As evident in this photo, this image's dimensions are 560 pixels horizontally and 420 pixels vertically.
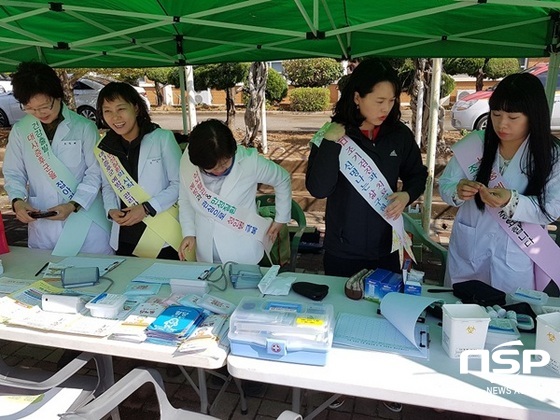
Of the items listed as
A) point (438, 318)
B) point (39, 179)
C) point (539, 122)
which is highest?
point (539, 122)

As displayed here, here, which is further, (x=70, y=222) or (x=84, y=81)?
(x=84, y=81)

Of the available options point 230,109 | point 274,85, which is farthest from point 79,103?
point 274,85

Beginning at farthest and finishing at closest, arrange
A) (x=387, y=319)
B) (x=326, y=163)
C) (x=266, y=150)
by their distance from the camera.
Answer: (x=266, y=150), (x=326, y=163), (x=387, y=319)

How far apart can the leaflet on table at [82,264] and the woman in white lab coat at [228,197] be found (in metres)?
0.35

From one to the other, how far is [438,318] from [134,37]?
10.2 feet

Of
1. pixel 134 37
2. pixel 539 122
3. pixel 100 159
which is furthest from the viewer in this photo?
pixel 134 37

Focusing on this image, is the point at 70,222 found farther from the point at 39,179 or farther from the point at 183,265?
the point at 183,265

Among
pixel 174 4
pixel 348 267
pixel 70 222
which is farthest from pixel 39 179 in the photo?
pixel 348 267

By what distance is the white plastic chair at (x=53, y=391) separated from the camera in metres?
1.57

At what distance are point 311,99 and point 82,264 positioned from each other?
14.8m

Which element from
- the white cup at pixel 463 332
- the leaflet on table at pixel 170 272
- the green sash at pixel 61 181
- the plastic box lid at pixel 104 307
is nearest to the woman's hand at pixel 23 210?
the green sash at pixel 61 181

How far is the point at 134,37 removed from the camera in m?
3.45

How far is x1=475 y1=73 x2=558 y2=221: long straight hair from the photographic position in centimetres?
176

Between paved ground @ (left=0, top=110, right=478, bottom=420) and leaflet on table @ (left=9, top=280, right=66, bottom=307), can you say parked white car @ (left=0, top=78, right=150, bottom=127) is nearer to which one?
paved ground @ (left=0, top=110, right=478, bottom=420)
